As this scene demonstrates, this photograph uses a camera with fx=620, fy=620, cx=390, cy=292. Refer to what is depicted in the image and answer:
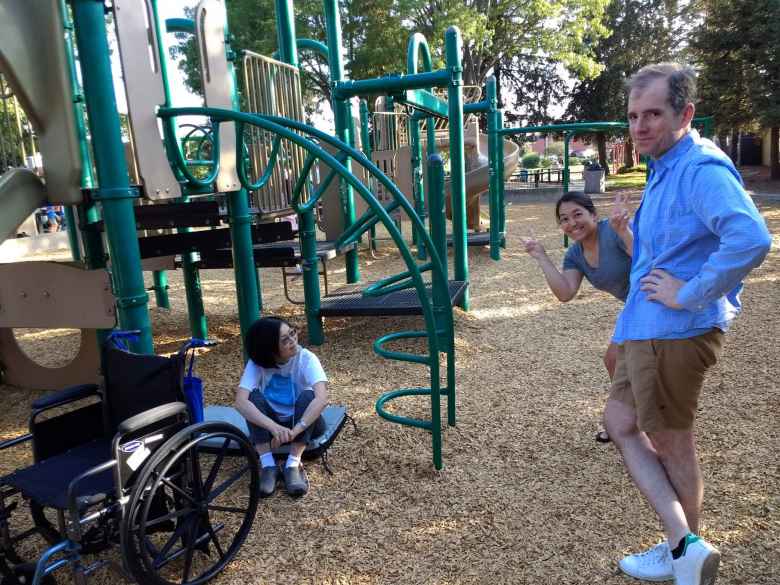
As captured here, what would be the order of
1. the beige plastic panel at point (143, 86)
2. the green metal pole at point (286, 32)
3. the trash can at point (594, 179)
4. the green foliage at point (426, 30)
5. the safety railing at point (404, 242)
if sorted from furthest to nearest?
the trash can at point (594, 179), the green foliage at point (426, 30), the green metal pole at point (286, 32), the beige plastic panel at point (143, 86), the safety railing at point (404, 242)

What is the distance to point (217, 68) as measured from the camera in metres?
3.29

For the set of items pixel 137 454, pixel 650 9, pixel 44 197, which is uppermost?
pixel 650 9

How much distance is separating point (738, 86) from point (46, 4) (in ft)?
62.2

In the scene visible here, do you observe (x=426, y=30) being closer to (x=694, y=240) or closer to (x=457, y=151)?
(x=457, y=151)

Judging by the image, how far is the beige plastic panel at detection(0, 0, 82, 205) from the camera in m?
2.64

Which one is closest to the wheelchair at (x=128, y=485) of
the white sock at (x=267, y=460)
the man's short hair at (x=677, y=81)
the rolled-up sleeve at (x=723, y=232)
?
the white sock at (x=267, y=460)

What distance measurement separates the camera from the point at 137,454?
1.86 m

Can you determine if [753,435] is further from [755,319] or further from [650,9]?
[650,9]

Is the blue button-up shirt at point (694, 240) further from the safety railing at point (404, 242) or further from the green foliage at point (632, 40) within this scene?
the green foliage at point (632, 40)

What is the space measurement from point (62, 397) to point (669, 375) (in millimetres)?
2027

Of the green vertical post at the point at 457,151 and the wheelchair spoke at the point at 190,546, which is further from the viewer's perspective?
the green vertical post at the point at 457,151

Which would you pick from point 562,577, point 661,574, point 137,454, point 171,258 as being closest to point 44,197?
point 137,454

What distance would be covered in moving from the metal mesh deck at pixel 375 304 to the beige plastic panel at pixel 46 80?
6.38 ft

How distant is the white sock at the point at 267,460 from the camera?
8.77ft
